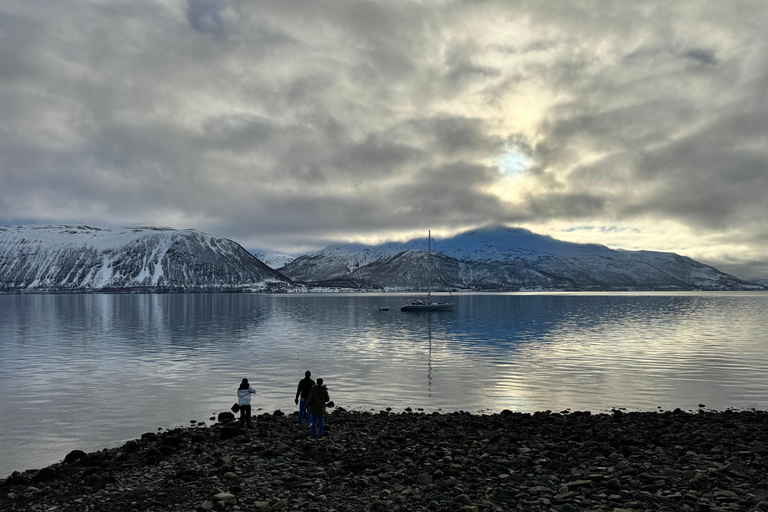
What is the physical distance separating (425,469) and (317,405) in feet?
22.1

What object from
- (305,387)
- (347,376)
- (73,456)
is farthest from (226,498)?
(347,376)

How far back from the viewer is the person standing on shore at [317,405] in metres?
23.4

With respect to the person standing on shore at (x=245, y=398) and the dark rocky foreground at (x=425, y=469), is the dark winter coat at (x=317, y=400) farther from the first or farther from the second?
the person standing on shore at (x=245, y=398)

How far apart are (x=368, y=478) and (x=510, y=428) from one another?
962cm

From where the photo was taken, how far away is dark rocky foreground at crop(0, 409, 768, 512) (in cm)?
1549

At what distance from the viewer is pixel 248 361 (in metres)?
52.6

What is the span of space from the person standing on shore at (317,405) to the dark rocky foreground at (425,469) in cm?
62

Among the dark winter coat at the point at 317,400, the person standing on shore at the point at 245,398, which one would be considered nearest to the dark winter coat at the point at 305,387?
the dark winter coat at the point at 317,400

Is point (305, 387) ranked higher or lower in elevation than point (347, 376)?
higher

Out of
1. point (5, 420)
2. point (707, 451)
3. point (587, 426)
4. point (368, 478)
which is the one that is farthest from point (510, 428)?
point (5, 420)

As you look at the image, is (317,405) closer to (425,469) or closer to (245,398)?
(245,398)

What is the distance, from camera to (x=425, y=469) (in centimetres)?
1866

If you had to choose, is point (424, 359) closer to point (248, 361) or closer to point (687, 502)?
point (248, 361)

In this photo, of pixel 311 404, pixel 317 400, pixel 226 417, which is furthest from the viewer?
pixel 226 417
